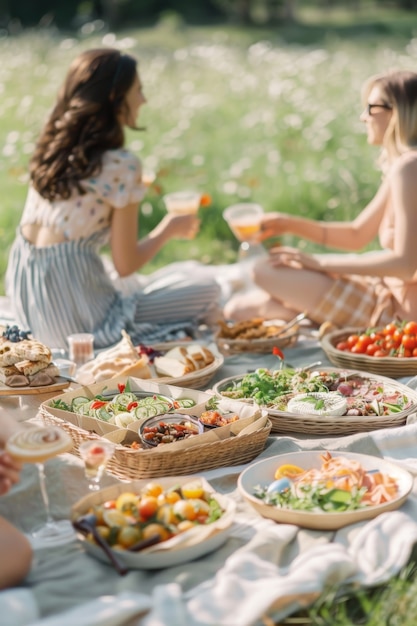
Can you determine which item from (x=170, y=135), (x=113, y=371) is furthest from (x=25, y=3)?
(x=113, y=371)

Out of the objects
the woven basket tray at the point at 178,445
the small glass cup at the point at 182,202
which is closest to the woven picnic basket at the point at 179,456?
the woven basket tray at the point at 178,445

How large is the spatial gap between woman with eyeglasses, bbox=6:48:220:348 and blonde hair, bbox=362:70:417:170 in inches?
43.0

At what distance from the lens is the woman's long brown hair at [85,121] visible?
A: 4.68 m

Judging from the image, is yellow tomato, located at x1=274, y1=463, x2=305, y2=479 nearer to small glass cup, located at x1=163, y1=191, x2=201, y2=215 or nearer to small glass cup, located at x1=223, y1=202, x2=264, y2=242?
small glass cup, located at x1=223, y1=202, x2=264, y2=242

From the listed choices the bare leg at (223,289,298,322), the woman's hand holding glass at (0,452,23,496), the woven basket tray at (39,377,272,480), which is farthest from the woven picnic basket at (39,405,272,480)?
the bare leg at (223,289,298,322)

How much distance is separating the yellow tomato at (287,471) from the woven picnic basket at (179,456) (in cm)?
23

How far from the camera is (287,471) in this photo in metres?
3.09

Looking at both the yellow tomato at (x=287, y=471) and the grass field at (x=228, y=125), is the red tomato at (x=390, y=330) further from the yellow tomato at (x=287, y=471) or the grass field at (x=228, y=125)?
the grass field at (x=228, y=125)

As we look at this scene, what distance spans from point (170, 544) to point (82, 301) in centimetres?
238

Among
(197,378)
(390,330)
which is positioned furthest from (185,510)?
(390,330)

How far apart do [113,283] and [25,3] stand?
40.4 feet

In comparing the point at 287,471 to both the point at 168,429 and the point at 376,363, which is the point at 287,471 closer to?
the point at 168,429

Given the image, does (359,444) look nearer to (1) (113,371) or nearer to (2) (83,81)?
(1) (113,371)

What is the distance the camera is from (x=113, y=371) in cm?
409
